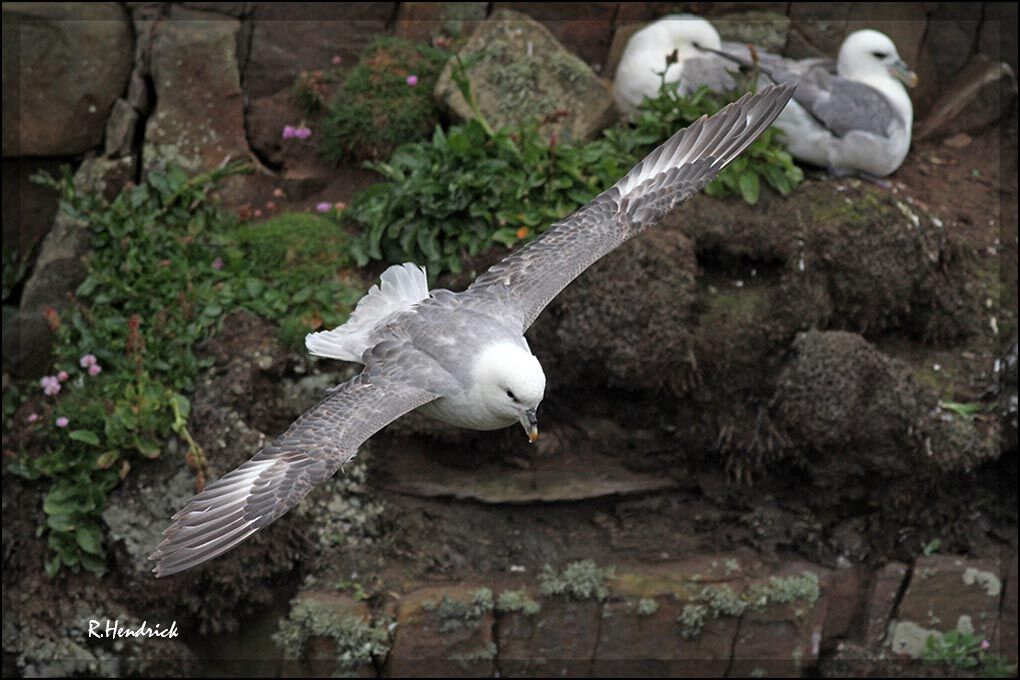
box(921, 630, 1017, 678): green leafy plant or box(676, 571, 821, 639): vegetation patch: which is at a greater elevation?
box(676, 571, 821, 639): vegetation patch

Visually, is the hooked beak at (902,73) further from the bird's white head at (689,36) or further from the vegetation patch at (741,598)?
the vegetation patch at (741,598)

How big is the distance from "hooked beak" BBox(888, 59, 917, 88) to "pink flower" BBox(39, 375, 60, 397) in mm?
4432

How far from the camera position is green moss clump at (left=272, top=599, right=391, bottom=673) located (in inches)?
252

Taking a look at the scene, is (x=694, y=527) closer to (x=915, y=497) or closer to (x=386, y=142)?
(x=915, y=497)

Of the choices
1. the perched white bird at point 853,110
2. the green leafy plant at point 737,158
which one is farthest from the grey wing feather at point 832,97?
the green leafy plant at point 737,158

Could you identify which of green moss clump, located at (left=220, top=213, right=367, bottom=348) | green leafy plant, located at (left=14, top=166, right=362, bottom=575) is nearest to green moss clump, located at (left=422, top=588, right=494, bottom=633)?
green leafy plant, located at (left=14, top=166, right=362, bottom=575)

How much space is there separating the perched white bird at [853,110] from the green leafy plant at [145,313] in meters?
2.32

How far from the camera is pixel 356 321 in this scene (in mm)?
5531

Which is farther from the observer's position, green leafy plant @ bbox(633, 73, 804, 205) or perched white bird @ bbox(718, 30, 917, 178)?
perched white bird @ bbox(718, 30, 917, 178)

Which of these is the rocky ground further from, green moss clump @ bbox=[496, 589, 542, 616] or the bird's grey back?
the bird's grey back

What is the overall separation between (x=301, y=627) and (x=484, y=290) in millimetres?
1933

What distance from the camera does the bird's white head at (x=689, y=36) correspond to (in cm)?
744

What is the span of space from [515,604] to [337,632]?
2.68 ft

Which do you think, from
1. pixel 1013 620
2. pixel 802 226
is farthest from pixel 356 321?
pixel 1013 620
